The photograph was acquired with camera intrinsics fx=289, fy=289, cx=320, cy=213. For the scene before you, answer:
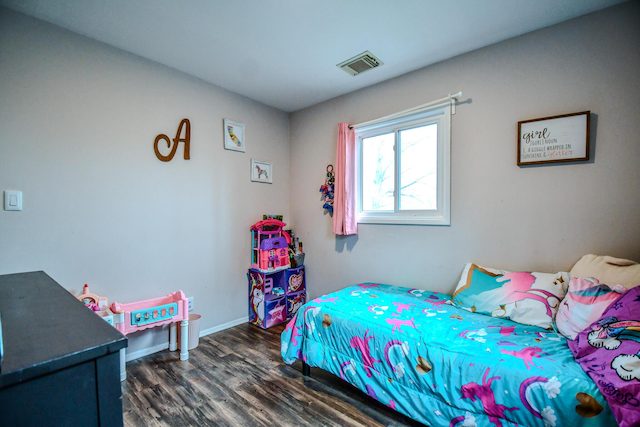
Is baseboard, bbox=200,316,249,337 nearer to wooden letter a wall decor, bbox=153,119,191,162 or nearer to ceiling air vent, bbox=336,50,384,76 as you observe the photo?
wooden letter a wall decor, bbox=153,119,191,162

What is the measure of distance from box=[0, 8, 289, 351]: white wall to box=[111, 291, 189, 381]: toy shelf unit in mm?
100

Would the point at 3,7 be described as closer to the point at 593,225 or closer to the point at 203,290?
the point at 203,290

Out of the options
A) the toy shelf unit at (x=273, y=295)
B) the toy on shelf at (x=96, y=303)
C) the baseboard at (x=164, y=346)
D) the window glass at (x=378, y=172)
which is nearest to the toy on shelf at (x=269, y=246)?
the toy shelf unit at (x=273, y=295)

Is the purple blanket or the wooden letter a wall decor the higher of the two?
the wooden letter a wall decor

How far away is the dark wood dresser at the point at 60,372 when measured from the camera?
549 mm

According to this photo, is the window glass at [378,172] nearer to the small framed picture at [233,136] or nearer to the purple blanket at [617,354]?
the small framed picture at [233,136]

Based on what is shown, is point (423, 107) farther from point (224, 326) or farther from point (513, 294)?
point (224, 326)

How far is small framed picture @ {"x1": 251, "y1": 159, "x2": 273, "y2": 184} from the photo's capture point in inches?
127

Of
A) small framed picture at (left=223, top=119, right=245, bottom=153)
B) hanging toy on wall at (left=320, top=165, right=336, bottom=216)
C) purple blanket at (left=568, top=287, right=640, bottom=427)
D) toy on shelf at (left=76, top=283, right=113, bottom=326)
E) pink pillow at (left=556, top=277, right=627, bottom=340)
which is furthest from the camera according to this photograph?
hanging toy on wall at (left=320, top=165, right=336, bottom=216)

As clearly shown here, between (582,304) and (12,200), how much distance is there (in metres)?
3.45

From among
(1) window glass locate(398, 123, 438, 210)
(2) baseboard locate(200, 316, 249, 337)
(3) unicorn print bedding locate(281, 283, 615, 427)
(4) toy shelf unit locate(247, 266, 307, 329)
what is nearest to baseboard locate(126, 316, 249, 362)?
(2) baseboard locate(200, 316, 249, 337)

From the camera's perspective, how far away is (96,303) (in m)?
2.03

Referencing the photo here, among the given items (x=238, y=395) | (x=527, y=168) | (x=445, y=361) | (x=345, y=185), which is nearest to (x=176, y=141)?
(x=345, y=185)

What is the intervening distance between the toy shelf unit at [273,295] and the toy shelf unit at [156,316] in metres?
0.80
